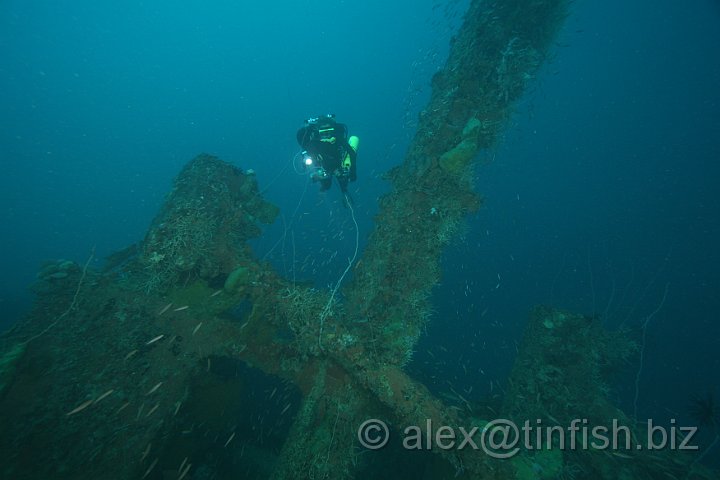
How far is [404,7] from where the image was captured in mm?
110875

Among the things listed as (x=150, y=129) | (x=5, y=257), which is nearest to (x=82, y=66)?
(x=150, y=129)

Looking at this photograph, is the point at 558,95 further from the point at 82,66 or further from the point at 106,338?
the point at 82,66

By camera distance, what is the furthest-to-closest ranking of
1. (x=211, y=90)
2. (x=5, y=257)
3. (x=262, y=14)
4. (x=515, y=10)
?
(x=262, y=14) → (x=211, y=90) → (x=5, y=257) → (x=515, y=10)

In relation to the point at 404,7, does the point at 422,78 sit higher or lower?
lower

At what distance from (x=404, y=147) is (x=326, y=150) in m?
87.6

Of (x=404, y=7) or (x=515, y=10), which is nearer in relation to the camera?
(x=515, y=10)

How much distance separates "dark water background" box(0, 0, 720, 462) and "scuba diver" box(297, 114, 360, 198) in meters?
0.90

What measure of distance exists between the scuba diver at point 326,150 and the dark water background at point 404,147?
903 millimetres

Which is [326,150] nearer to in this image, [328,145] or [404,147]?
[328,145]

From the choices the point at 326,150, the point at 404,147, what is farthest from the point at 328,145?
the point at 404,147

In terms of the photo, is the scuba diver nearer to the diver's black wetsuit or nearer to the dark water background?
the diver's black wetsuit

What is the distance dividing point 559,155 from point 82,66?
169354mm

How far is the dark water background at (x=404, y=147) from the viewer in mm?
26953

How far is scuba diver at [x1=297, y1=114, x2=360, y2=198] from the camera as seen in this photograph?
6921 millimetres
